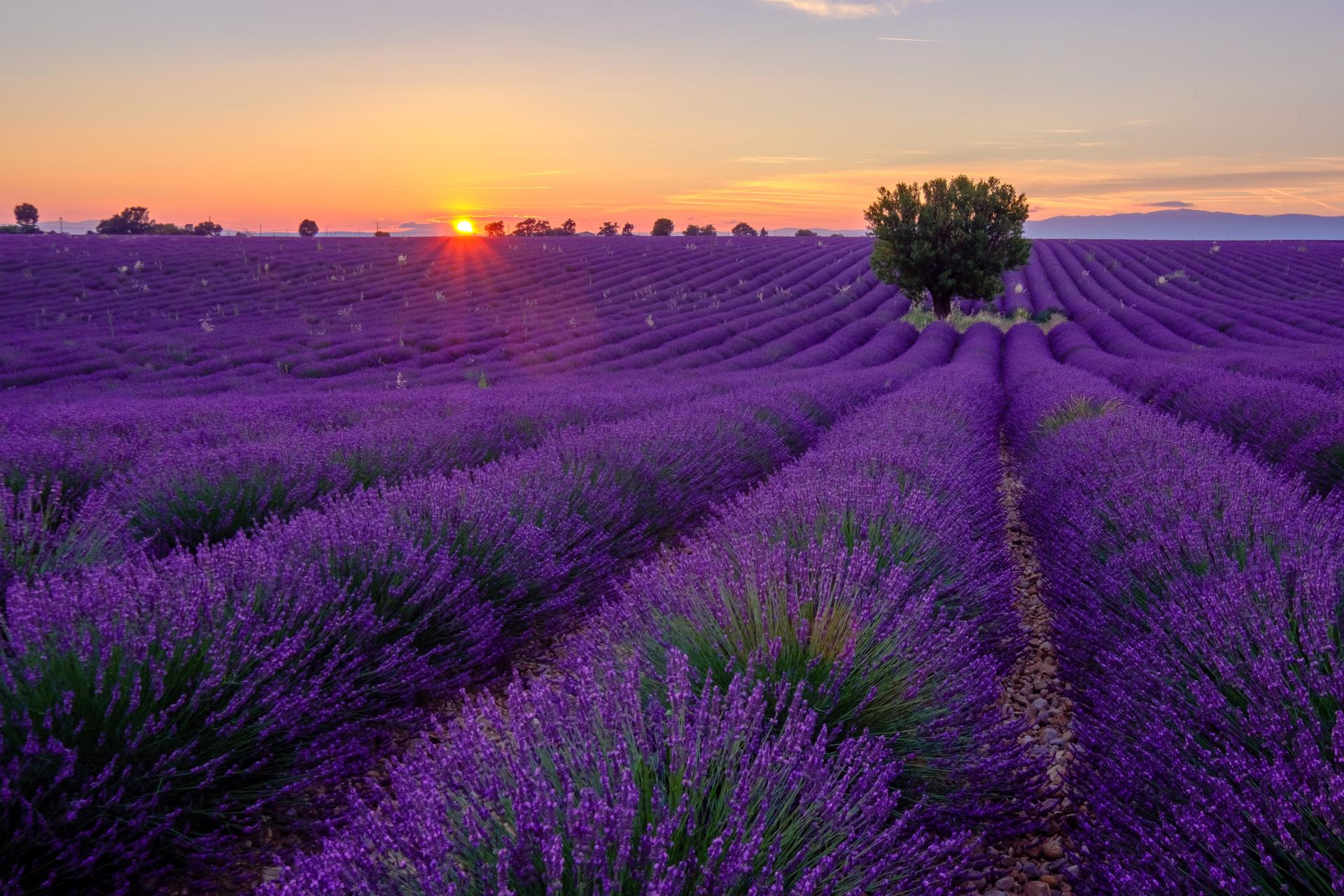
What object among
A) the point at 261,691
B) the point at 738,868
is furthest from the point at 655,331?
the point at 738,868

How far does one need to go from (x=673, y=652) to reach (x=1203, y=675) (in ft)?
4.42

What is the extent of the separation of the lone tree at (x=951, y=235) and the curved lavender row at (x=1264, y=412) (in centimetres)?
1466

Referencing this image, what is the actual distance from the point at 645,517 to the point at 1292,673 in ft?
10.9

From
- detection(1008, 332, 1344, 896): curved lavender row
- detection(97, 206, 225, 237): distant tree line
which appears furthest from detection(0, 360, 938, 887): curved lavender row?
detection(97, 206, 225, 237): distant tree line

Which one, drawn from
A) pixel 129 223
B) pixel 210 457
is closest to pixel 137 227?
pixel 129 223

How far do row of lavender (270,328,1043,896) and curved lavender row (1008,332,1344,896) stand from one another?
279 mm

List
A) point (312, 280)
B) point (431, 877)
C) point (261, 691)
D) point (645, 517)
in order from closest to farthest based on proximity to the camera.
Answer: point (431, 877) < point (261, 691) < point (645, 517) < point (312, 280)

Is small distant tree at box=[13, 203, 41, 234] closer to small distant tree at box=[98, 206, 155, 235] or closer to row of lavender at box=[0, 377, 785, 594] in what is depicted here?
small distant tree at box=[98, 206, 155, 235]

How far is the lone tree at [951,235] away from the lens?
77.7 feet

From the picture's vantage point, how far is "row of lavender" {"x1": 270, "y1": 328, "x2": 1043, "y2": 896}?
122 centimetres

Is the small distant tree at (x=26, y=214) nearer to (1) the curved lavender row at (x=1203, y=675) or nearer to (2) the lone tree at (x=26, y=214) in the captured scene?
(2) the lone tree at (x=26, y=214)

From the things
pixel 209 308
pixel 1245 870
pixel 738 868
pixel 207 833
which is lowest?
pixel 207 833

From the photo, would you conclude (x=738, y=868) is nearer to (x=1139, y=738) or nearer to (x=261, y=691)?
(x=1139, y=738)

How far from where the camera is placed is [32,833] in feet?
5.58
